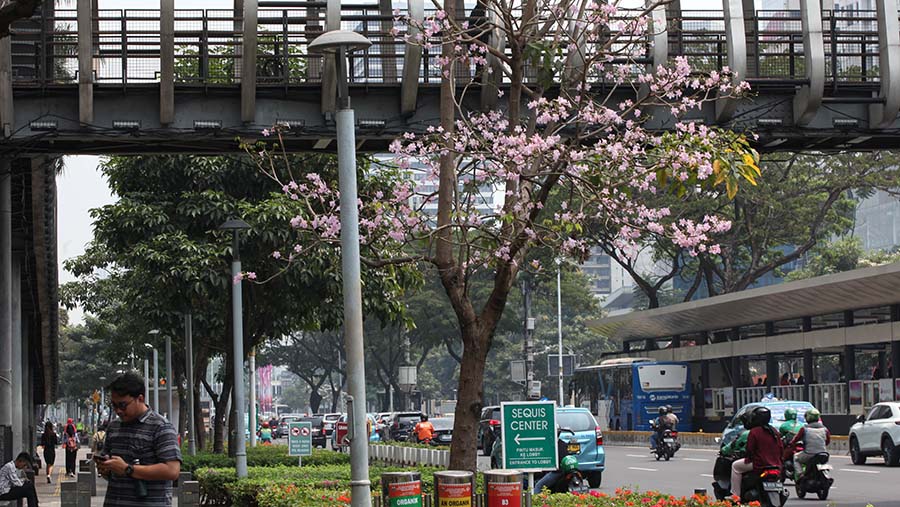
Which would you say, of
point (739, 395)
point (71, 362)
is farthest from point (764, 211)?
point (71, 362)

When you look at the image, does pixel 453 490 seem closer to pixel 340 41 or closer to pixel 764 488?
pixel 340 41

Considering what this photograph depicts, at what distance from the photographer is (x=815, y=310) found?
1842 inches

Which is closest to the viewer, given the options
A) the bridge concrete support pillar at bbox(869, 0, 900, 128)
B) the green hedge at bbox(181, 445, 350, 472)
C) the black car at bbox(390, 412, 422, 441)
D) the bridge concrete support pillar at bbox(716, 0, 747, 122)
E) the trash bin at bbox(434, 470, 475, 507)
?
the trash bin at bbox(434, 470, 475, 507)

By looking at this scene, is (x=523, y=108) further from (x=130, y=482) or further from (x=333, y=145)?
(x=130, y=482)

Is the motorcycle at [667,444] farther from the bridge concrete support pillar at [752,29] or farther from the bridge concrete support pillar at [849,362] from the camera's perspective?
the bridge concrete support pillar at [752,29]

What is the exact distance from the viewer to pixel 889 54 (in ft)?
73.7

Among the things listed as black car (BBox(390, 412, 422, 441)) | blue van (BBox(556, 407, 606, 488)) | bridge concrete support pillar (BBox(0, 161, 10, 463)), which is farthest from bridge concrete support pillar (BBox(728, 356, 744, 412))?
bridge concrete support pillar (BBox(0, 161, 10, 463))

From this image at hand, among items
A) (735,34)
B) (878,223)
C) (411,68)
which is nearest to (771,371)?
(735,34)

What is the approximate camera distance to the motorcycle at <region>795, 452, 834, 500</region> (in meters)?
24.0

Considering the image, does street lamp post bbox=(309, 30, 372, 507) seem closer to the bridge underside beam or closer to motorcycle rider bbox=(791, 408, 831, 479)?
the bridge underside beam

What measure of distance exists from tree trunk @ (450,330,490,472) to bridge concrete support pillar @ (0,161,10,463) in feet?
35.0

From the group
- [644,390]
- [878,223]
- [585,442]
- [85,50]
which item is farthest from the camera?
[878,223]

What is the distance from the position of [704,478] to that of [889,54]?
36.2 ft

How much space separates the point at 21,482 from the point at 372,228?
7.50 metres
